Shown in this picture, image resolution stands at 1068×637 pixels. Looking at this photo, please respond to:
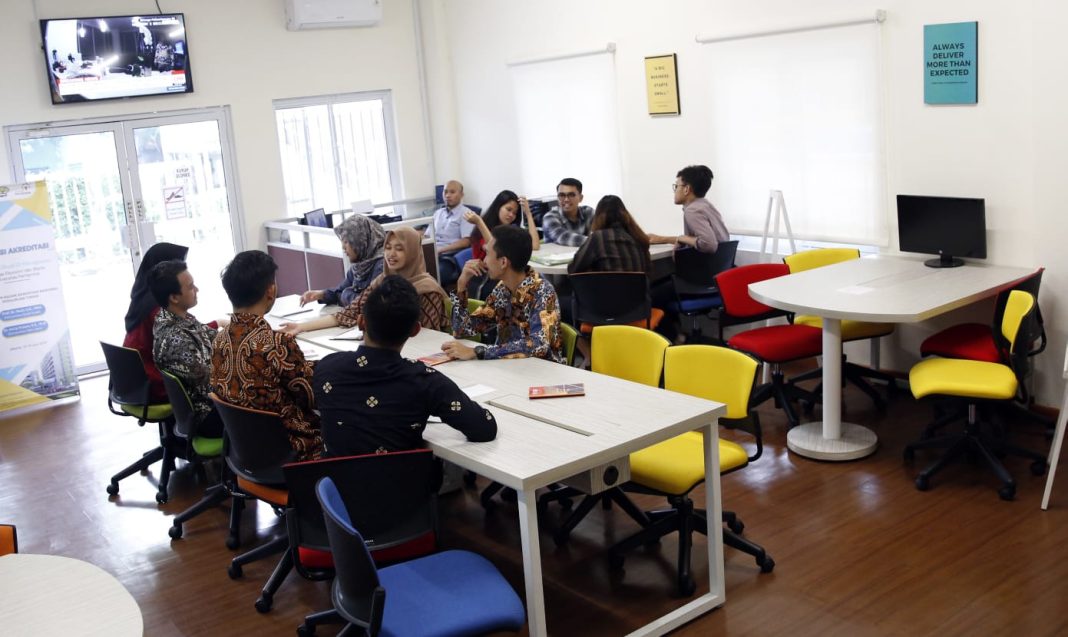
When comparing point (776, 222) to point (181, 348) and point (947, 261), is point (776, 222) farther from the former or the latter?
point (181, 348)

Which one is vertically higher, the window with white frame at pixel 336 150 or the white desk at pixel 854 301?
the window with white frame at pixel 336 150

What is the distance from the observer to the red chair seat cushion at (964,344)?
Result: 5.00 m

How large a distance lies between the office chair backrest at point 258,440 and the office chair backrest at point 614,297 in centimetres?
261

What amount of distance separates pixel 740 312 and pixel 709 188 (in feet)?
4.66

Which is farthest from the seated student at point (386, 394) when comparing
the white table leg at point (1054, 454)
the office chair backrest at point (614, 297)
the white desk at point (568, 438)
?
the office chair backrest at point (614, 297)

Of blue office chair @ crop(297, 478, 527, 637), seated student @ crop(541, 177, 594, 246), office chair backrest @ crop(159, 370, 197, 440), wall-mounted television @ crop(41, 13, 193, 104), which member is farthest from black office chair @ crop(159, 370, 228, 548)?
wall-mounted television @ crop(41, 13, 193, 104)

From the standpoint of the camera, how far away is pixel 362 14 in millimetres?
9070

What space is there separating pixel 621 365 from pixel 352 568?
2.00 m

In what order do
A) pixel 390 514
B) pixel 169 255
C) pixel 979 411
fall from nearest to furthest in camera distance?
1. pixel 390 514
2. pixel 979 411
3. pixel 169 255

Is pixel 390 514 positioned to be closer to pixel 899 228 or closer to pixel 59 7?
pixel 899 228

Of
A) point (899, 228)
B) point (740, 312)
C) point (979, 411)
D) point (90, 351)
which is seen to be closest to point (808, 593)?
point (979, 411)

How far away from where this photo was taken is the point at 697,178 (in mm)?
6762

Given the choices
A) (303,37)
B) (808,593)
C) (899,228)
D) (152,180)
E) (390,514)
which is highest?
(303,37)

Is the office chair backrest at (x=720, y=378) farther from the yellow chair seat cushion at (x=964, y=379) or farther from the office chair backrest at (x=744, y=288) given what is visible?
the office chair backrest at (x=744, y=288)
